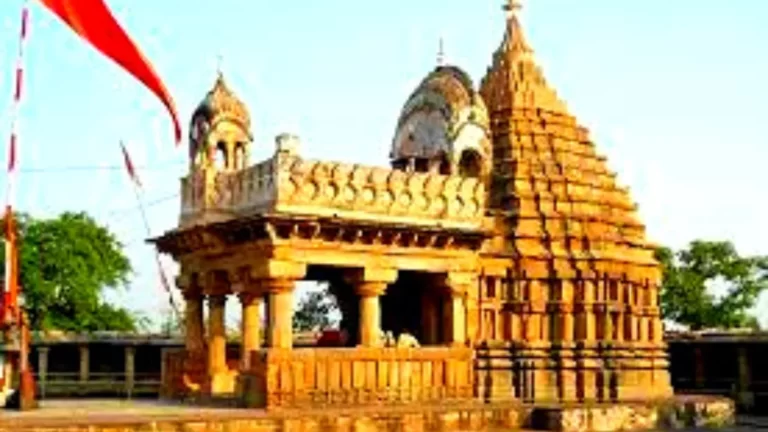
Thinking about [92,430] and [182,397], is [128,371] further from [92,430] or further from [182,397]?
[92,430]

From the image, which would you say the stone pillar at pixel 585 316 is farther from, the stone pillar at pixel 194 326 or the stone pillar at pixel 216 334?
the stone pillar at pixel 194 326

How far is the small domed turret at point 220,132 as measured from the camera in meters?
21.0

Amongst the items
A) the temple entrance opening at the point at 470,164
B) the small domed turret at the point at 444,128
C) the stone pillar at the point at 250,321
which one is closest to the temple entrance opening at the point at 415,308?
the small domed turret at the point at 444,128

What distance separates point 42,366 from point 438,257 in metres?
18.9

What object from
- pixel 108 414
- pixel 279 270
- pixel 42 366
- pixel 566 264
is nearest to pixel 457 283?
pixel 566 264

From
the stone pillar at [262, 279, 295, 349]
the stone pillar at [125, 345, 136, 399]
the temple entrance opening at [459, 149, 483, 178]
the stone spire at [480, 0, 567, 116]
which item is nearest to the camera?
the stone pillar at [262, 279, 295, 349]

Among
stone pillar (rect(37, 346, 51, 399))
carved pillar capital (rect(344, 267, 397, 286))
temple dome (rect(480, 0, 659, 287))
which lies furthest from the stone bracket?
stone pillar (rect(37, 346, 51, 399))

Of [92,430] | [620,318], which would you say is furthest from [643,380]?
[92,430]

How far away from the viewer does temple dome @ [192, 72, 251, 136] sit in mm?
21125

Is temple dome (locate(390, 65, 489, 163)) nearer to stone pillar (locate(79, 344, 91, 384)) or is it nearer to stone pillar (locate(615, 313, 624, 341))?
stone pillar (locate(615, 313, 624, 341))

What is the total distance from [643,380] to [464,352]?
495cm

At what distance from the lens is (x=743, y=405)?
3225 centimetres

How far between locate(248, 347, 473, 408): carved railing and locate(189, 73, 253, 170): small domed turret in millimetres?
4348

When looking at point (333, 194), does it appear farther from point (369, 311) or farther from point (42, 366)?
point (42, 366)
